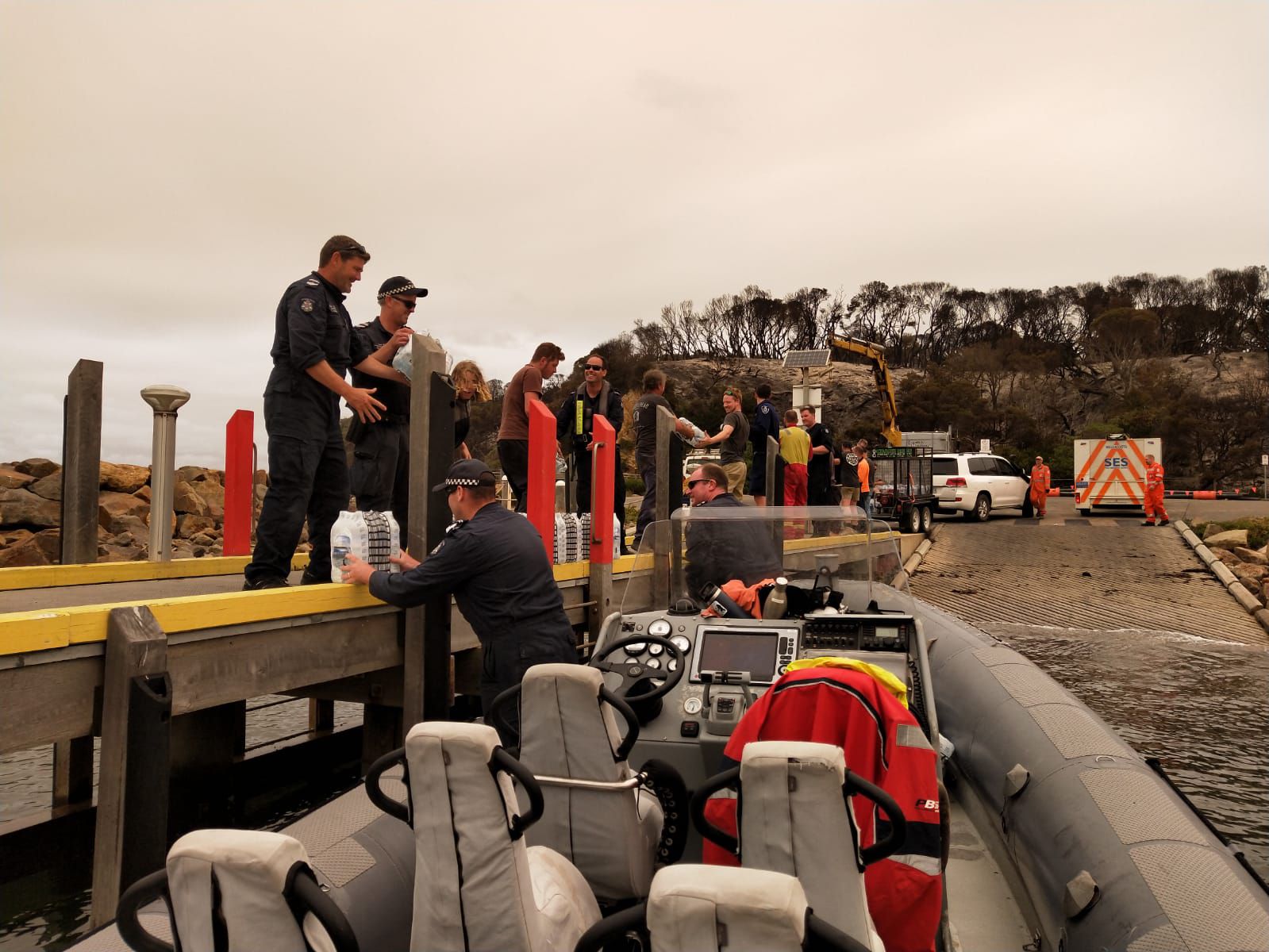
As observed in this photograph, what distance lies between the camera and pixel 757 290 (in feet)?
282

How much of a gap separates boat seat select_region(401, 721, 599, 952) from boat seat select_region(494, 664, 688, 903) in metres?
0.73

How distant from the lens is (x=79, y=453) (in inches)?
254

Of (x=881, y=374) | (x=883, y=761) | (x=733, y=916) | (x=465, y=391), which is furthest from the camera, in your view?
(x=881, y=374)

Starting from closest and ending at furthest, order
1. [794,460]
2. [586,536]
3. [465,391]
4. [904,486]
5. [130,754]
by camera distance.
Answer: [130,754]
[465,391]
[586,536]
[794,460]
[904,486]

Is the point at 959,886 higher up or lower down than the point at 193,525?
lower down

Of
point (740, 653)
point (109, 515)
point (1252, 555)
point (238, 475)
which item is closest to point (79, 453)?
point (238, 475)

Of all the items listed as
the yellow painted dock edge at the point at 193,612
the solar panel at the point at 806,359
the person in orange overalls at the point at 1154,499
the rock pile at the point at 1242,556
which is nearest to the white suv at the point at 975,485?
the person in orange overalls at the point at 1154,499

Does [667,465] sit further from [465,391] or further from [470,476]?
[470,476]

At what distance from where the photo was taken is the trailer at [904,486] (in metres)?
21.0

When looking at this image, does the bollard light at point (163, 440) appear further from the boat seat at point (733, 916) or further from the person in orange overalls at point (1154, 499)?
the person in orange overalls at point (1154, 499)

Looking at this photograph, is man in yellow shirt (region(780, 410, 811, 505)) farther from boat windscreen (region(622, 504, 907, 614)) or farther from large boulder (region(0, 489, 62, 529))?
large boulder (region(0, 489, 62, 529))

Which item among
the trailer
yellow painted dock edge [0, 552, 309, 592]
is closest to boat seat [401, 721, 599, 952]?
yellow painted dock edge [0, 552, 309, 592]

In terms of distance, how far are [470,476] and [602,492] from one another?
2.77 m

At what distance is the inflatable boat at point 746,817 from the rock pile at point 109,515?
7.96 meters
